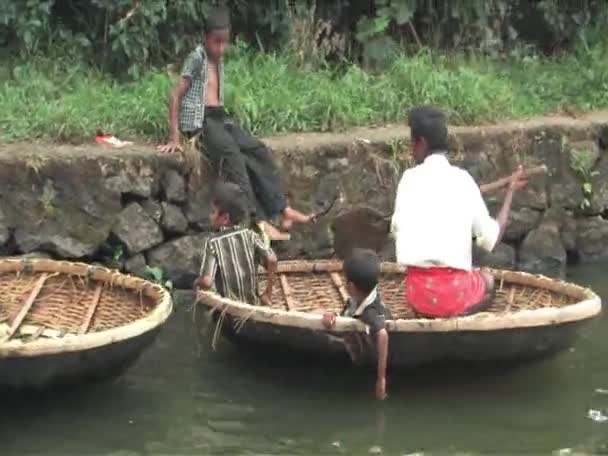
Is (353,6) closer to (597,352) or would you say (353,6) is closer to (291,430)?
(597,352)

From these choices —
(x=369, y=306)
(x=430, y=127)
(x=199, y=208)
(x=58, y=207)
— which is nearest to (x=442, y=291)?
(x=369, y=306)

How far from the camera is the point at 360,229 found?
8.45m

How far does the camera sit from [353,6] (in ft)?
34.5

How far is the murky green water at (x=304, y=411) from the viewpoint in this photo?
570 cm

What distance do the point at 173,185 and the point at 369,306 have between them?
242 cm

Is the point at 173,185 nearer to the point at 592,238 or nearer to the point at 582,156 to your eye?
the point at 582,156

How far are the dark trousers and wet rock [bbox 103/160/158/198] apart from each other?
40 centimetres

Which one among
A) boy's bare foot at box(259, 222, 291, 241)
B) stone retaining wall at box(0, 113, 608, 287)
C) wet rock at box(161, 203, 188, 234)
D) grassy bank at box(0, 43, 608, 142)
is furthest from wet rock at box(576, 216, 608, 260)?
wet rock at box(161, 203, 188, 234)

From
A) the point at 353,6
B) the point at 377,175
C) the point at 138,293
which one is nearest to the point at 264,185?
the point at 377,175

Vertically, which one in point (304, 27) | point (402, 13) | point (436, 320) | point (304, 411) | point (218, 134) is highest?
point (402, 13)

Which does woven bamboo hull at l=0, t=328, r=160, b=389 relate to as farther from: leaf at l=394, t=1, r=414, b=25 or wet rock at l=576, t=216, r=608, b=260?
leaf at l=394, t=1, r=414, b=25

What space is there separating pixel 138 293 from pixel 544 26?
227 inches

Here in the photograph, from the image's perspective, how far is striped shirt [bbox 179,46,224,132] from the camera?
7.82 metres

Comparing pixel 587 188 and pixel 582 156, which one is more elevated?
pixel 582 156
